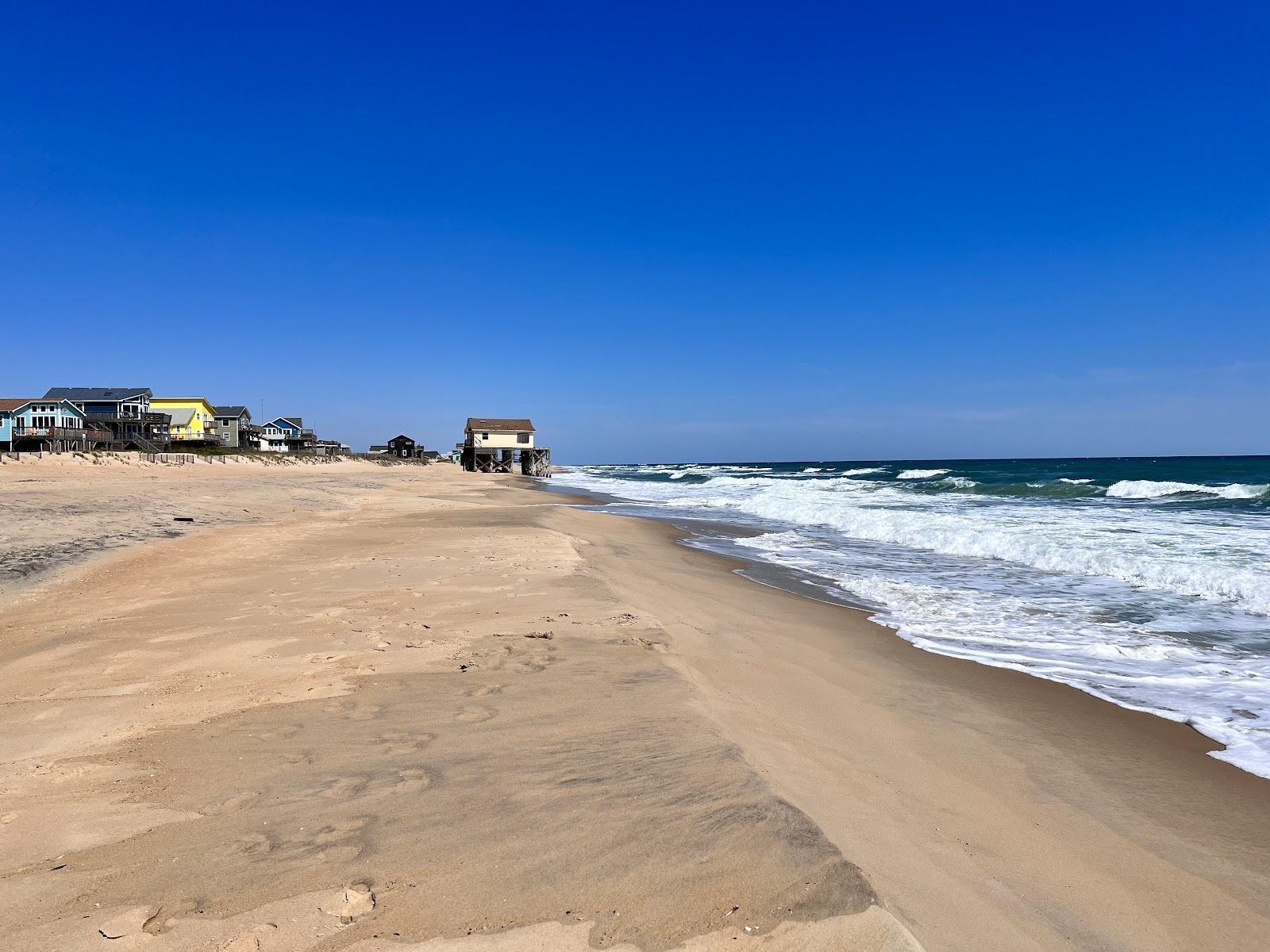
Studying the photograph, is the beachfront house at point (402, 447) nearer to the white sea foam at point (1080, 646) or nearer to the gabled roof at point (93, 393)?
the gabled roof at point (93, 393)

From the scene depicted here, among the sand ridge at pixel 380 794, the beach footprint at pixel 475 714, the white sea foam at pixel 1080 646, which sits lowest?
the white sea foam at pixel 1080 646

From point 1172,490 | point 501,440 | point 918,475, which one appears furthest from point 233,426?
point 1172,490

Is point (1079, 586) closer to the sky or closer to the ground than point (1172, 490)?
closer to the ground

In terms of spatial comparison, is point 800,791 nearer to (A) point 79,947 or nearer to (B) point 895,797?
(B) point 895,797

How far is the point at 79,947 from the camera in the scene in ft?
6.66

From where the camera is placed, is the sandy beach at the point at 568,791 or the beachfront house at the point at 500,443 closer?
the sandy beach at the point at 568,791

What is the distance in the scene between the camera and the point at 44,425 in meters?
52.7

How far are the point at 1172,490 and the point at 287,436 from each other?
9572 cm

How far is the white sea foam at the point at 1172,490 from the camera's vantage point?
27163mm

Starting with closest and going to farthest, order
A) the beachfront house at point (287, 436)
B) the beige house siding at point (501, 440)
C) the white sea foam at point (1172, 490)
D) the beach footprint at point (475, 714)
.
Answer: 1. the beach footprint at point (475, 714)
2. the white sea foam at point (1172, 490)
3. the beige house siding at point (501, 440)
4. the beachfront house at point (287, 436)

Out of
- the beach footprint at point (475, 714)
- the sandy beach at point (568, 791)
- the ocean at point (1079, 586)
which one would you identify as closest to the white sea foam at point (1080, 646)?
the ocean at point (1079, 586)

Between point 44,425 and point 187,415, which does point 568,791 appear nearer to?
point 44,425

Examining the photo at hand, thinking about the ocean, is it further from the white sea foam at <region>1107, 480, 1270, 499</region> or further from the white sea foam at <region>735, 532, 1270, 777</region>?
the white sea foam at <region>1107, 480, 1270, 499</region>

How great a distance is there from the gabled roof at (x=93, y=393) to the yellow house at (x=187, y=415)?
6.50 metres
